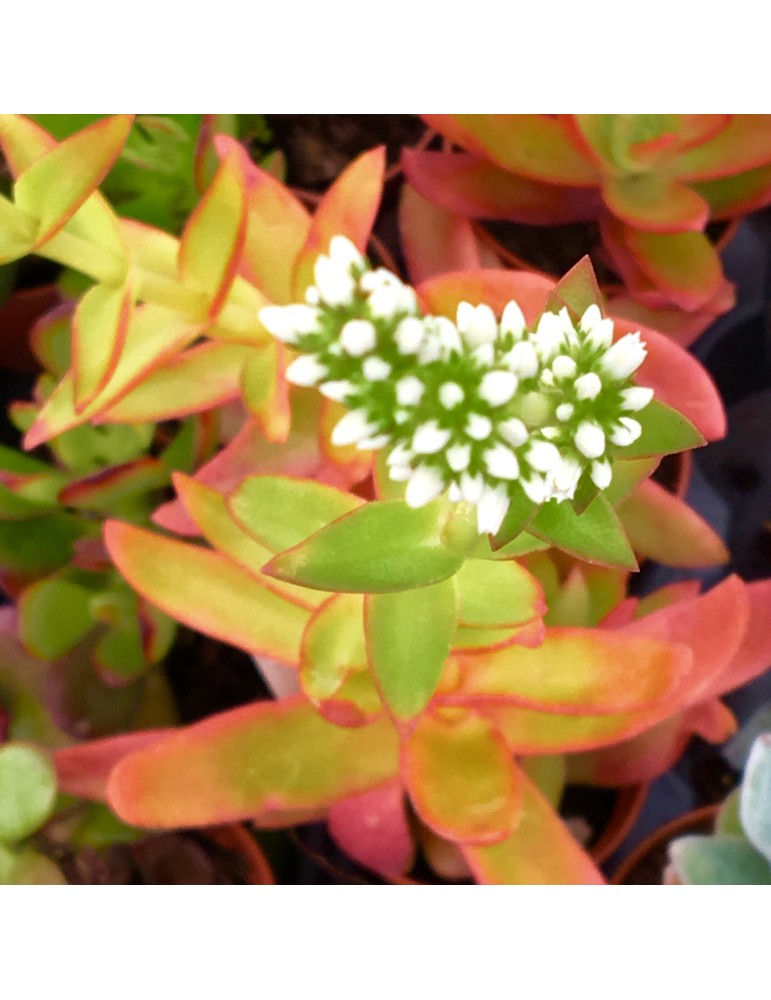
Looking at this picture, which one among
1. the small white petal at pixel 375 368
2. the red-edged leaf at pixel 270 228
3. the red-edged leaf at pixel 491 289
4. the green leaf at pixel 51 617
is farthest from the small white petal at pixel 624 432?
the green leaf at pixel 51 617

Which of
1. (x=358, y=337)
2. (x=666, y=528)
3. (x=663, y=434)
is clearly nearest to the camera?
(x=358, y=337)

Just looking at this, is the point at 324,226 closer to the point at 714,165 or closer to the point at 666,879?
the point at 714,165

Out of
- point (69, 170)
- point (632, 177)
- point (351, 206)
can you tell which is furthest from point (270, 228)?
point (632, 177)

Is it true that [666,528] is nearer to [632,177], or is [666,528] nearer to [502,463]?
[632,177]

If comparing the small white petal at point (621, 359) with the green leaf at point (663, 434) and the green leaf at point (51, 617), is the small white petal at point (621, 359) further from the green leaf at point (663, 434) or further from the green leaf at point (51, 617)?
the green leaf at point (51, 617)
